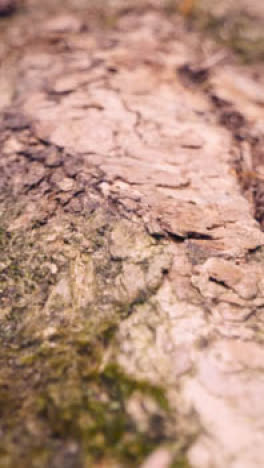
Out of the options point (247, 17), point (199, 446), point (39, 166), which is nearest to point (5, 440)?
point (199, 446)

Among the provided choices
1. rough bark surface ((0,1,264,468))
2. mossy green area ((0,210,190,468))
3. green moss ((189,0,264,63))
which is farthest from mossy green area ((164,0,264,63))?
mossy green area ((0,210,190,468))

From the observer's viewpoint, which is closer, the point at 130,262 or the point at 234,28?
the point at 130,262

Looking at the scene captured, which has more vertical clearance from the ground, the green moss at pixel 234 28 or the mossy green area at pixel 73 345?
the green moss at pixel 234 28

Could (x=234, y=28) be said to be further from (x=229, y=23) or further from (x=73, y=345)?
(x=73, y=345)

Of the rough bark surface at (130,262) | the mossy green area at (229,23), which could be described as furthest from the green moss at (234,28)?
the rough bark surface at (130,262)

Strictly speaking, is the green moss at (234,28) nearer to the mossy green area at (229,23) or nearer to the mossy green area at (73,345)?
the mossy green area at (229,23)

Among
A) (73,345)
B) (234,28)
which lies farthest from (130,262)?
(234,28)

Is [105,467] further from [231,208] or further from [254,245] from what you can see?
[231,208]

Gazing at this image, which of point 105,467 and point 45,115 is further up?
point 45,115
